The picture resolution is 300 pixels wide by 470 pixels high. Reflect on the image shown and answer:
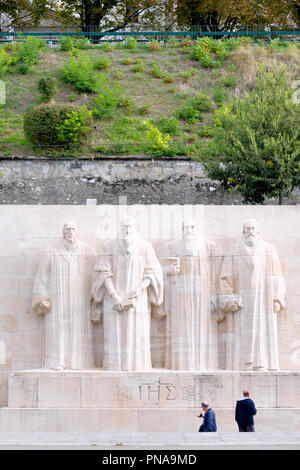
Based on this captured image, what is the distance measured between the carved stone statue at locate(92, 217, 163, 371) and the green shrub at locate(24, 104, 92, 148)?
11218 millimetres

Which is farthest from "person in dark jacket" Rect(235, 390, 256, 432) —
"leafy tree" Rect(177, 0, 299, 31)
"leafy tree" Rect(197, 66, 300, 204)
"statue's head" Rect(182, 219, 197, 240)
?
"leafy tree" Rect(177, 0, 299, 31)

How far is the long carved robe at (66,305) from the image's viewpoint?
17000 millimetres

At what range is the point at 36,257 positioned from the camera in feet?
58.0

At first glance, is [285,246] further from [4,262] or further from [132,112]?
[132,112]

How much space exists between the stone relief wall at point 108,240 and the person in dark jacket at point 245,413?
2320 millimetres

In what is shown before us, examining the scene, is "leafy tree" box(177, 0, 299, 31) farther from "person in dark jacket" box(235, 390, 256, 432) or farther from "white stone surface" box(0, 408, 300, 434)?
"person in dark jacket" box(235, 390, 256, 432)

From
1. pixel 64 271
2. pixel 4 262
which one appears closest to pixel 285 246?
pixel 64 271

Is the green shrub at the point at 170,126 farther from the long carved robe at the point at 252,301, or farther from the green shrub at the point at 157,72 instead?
the long carved robe at the point at 252,301

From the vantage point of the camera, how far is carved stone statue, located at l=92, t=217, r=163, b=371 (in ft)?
55.2

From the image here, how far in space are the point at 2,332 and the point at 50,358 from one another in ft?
3.91

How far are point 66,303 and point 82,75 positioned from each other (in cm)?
1685

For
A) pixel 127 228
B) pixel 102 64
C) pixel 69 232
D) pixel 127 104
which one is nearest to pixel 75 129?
pixel 127 104

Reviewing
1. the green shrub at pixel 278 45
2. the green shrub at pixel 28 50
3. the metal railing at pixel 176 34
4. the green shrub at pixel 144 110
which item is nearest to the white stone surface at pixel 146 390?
the green shrub at pixel 144 110

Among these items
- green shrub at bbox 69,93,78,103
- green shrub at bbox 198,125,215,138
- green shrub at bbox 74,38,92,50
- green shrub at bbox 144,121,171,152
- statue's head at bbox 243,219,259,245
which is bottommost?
statue's head at bbox 243,219,259,245
